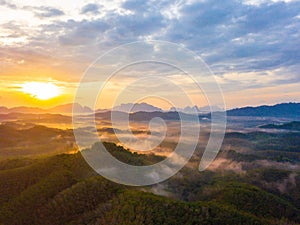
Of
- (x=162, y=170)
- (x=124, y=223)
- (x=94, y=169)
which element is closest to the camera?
(x=124, y=223)

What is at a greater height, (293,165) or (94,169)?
(94,169)

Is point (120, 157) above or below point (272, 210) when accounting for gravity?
above

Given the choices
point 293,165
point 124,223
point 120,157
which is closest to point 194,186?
point 120,157

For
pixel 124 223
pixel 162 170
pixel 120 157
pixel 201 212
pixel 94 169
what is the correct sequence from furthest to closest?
pixel 162 170 < pixel 120 157 < pixel 94 169 < pixel 201 212 < pixel 124 223

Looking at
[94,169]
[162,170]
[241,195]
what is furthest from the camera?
[162,170]

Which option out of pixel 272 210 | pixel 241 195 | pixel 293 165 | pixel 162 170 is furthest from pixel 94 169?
pixel 293 165

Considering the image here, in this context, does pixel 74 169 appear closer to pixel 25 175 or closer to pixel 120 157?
pixel 25 175

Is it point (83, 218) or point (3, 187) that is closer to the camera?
point (83, 218)

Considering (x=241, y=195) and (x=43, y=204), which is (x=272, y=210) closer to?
(x=241, y=195)

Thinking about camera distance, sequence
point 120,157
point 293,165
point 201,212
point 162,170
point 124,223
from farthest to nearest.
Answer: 1. point 293,165
2. point 162,170
3. point 120,157
4. point 201,212
5. point 124,223
